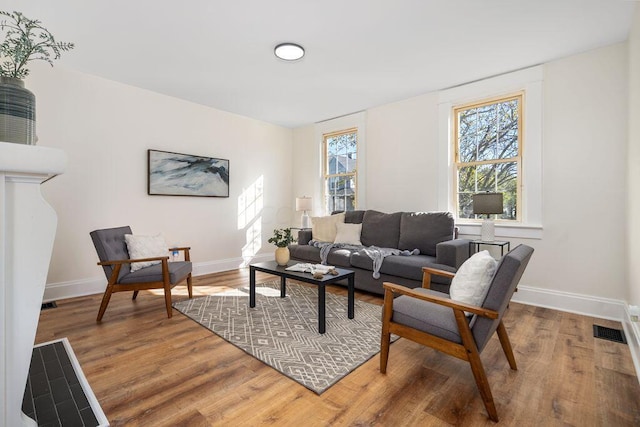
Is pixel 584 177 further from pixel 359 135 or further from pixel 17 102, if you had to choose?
pixel 17 102

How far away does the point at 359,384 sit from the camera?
5.94 ft

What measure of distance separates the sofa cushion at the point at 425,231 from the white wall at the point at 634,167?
4.91 feet

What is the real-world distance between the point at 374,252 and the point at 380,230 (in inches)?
24.7

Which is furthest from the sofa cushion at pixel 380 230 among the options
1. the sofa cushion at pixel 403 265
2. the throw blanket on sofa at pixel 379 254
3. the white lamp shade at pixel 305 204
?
the white lamp shade at pixel 305 204

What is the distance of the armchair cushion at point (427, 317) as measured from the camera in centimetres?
170

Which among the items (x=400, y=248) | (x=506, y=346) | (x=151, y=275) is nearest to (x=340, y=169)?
(x=400, y=248)

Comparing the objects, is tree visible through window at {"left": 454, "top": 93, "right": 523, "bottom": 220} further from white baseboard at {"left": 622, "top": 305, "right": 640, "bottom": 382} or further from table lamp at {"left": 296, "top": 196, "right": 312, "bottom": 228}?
table lamp at {"left": 296, "top": 196, "right": 312, "bottom": 228}

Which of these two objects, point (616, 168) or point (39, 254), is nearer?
point (39, 254)

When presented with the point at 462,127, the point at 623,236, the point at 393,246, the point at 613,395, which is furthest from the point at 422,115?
the point at 613,395

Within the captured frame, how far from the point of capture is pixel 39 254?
0.96m

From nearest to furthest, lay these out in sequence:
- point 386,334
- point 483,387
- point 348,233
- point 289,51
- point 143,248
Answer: point 483,387
point 386,334
point 289,51
point 143,248
point 348,233

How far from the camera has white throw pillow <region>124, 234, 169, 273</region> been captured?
10.0 ft

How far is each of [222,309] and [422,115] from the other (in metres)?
3.60

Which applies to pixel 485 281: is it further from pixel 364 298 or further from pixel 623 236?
pixel 623 236
